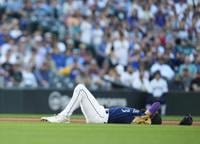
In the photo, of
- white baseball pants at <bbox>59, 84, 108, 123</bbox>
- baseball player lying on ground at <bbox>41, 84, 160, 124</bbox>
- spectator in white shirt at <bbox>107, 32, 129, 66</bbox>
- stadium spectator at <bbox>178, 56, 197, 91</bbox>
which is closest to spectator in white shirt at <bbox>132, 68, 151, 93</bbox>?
spectator in white shirt at <bbox>107, 32, 129, 66</bbox>

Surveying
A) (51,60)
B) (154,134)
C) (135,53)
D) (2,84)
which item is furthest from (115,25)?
(154,134)

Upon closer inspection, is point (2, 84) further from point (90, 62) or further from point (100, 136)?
point (100, 136)

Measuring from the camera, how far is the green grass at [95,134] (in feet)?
34.3

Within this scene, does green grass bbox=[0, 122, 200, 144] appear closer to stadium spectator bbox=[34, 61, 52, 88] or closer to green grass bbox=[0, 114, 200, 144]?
green grass bbox=[0, 114, 200, 144]

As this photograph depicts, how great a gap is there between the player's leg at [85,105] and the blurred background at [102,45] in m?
7.91

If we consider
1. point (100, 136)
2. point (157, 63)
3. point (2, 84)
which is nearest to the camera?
point (100, 136)

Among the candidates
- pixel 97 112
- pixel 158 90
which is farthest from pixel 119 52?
pixel 97 112

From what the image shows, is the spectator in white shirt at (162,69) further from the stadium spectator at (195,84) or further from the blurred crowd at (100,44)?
the stadium spectator at (195,84)

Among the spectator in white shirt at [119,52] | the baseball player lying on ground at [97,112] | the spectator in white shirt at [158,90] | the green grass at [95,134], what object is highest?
the spectator in white shirt at [119,52]

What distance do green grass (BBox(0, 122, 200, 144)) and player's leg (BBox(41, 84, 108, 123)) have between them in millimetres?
255

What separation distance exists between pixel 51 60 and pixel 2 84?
5.65 ft

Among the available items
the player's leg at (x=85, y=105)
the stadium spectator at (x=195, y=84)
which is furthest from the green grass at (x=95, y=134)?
the stadium spectator at (x=195, y=84)

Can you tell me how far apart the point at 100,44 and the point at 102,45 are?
0.24ft

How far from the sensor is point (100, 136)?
1118 centimetres
